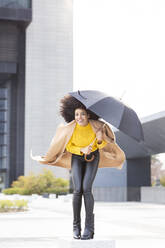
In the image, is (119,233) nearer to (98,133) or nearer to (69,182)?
(98,133)

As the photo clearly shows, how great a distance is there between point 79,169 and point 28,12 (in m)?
50.0

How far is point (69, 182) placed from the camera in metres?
46.6

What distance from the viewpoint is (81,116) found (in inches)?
265

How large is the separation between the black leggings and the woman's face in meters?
0.44

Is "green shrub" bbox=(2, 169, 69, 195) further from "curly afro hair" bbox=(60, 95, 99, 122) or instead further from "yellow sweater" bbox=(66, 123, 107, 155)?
"yellow sweater" bbox=(66, 123, 107, 155)

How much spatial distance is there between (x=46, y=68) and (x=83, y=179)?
5326 cm

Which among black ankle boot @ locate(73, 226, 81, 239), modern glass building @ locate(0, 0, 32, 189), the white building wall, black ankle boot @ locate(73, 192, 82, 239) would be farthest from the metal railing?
black ankle boot @ locate(73, 226, 81, 239)

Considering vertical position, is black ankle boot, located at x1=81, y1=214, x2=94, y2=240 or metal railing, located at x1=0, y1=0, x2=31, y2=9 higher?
metal railing, located at x1=0, y1=0, x2=31, y2=9

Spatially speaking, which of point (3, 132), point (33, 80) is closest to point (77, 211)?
point (33, 80)

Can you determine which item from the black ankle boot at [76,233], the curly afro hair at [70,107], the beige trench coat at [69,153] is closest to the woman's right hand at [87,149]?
the beige trench coat at [69,153]

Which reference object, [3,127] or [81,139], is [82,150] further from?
[3,127]

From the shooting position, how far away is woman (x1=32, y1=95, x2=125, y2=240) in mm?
6660

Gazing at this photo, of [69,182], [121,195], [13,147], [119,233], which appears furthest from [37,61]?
[119,233]

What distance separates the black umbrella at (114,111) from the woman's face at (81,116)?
0.27m
